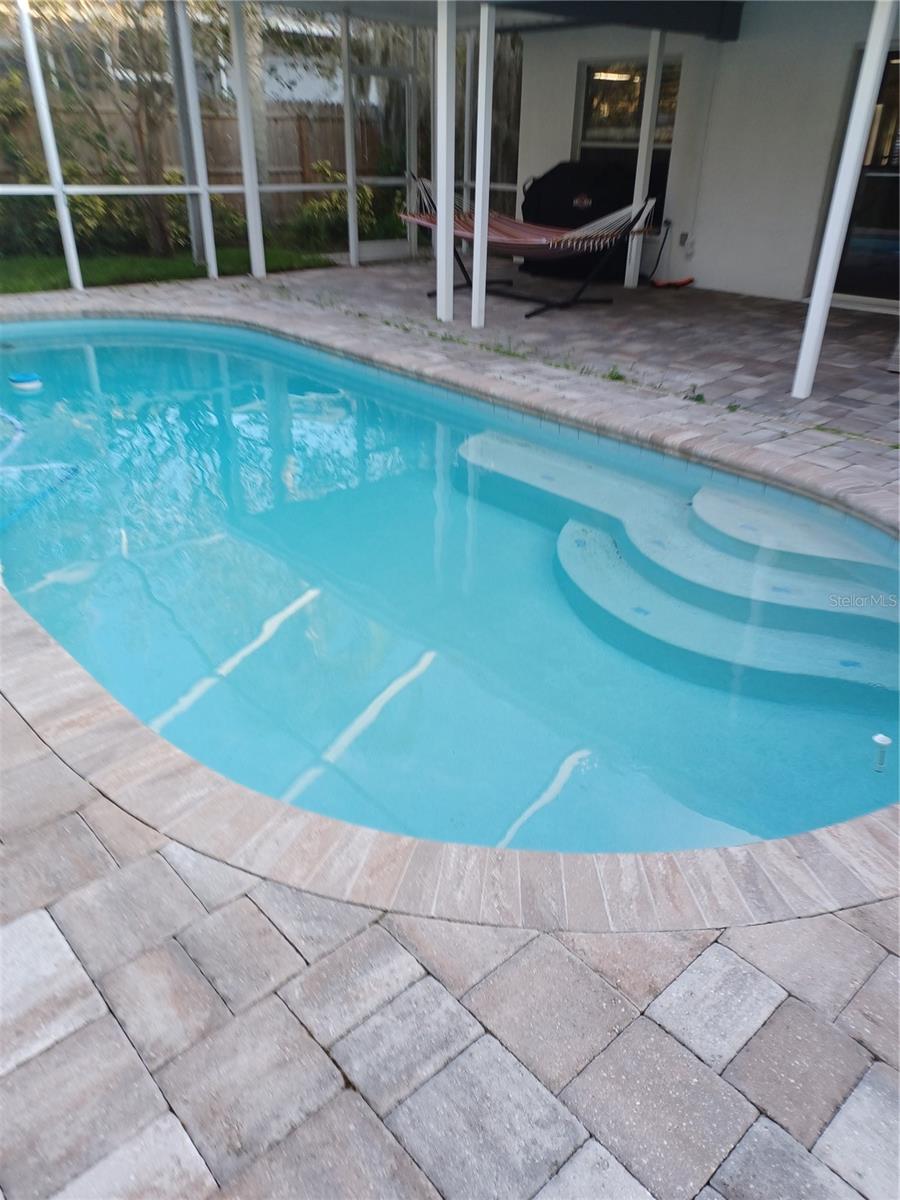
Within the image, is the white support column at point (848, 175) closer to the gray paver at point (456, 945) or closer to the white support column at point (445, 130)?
the white support column at point (445, 130)

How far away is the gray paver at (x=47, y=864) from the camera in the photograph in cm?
194

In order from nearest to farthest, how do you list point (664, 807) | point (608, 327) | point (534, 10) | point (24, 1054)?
1. point (24, 1054)
2. point (664, 807)
3. point (534, 10)
4. point (608, 327)

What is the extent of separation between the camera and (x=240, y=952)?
182 centimetres

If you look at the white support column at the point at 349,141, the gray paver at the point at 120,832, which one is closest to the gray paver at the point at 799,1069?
the gray paver at the point at 120,832

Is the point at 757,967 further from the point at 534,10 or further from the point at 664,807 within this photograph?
the point at 534,10

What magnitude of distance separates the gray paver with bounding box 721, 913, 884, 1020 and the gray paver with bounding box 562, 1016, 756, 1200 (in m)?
0.29

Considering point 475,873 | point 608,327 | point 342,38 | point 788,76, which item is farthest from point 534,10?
point 475,873

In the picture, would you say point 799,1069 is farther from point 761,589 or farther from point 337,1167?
point 761,589

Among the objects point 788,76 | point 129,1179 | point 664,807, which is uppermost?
point 788,76

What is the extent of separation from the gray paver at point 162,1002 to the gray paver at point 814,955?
3.70 feet

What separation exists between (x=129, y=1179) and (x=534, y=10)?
6.98 meters

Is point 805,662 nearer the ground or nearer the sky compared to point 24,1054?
nearer the ground

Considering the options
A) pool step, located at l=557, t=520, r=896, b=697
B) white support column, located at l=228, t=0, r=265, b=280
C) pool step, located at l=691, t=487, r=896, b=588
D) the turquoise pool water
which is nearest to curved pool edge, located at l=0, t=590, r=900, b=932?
the turquoise pool water

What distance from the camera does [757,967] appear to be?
5.94 ft
